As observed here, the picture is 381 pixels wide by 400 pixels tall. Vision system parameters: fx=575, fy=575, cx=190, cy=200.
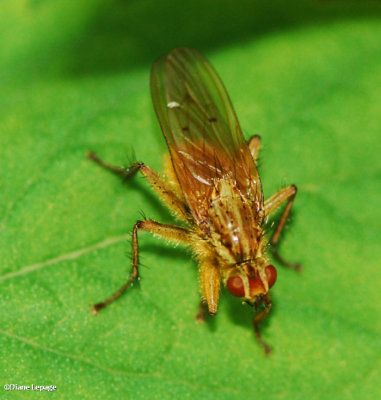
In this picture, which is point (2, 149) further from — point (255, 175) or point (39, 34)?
point (255, 175)

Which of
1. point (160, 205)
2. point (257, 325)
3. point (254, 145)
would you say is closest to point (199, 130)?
point (254, 145)

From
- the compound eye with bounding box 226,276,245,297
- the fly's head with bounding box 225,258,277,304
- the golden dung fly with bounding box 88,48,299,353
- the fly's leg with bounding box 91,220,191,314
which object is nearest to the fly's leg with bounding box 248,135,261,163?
the golden dung fly with bounding box 88,48,299,353

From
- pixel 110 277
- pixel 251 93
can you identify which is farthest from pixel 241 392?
pixel 251 93

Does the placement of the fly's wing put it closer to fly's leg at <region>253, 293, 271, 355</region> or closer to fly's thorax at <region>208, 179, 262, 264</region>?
fly's thorax at <region>208, 179, 262, 264</region>

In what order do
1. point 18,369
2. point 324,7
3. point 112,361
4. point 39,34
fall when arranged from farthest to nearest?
point 324,7, point 39,34, point 112,361, point 18,369

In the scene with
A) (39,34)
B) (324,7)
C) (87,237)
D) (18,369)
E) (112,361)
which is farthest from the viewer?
(324,7)

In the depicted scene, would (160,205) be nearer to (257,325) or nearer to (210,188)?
(210,188)

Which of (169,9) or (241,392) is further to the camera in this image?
(169,9)
